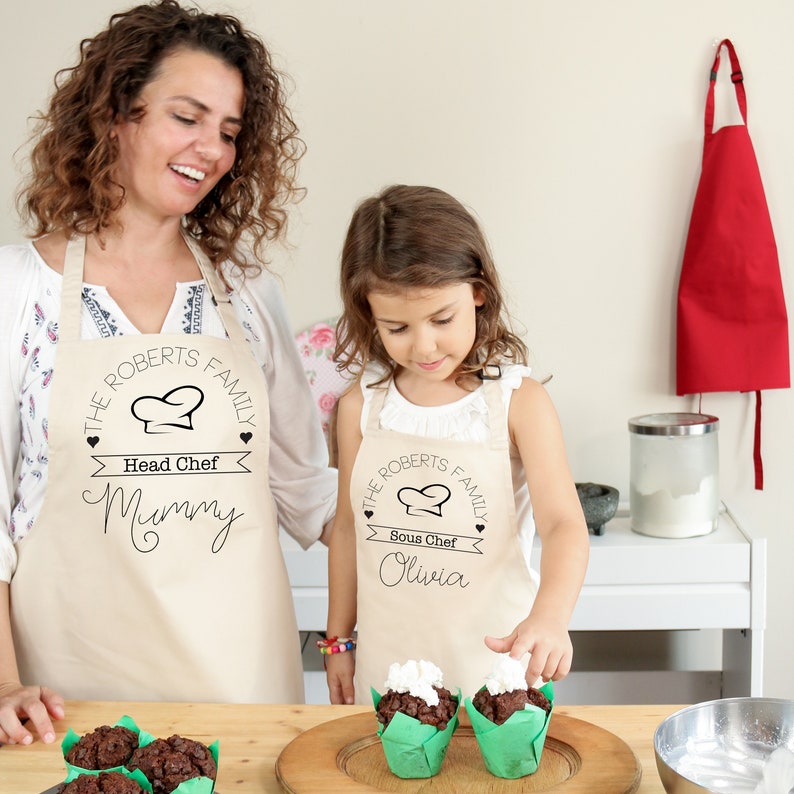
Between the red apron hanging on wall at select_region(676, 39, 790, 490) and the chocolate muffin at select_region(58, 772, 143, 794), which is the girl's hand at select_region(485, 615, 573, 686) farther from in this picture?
the red apron hanging on wall at select_region(676, 39, 790, 490)

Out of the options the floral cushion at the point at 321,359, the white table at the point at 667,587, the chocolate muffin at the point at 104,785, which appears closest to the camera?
the chocolate muffin at the point at 104,785

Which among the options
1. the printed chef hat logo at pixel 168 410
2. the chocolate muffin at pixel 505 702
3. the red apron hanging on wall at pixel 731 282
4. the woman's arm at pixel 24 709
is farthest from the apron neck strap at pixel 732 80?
the woman's arm at pixel 24 709

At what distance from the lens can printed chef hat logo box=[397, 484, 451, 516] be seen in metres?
1.46

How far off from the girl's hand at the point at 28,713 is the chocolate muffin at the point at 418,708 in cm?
39

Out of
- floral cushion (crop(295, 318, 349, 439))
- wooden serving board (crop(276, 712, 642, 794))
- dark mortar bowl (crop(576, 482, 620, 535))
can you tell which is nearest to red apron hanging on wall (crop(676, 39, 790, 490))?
dark mortar bowl (crop(576, 482, 620, 535))

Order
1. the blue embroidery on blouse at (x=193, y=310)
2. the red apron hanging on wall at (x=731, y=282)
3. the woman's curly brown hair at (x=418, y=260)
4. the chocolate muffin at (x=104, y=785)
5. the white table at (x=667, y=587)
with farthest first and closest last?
1. the red apron hanging on wall at (x=731, y=282)
2. the white table at (x=667, y=587)
3. the blue embroidery on blouse at (x=193, y=310)
4. the woman's curly brown hair at (x=418, y=260)
5. the chocolate muffin at (x=104, y=785)

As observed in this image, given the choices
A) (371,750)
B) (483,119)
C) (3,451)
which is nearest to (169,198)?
(3,451)

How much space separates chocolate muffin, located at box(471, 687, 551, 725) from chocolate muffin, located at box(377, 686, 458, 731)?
0.09 feet

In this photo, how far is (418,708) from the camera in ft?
3.41

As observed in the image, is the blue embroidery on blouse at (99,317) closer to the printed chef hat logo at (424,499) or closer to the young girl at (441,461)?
the young girl at (441,461)

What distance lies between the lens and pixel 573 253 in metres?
2.77

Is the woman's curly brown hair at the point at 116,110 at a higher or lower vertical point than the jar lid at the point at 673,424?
higher

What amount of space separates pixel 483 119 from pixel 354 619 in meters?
1.60

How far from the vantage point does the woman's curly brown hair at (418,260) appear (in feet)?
4.56
